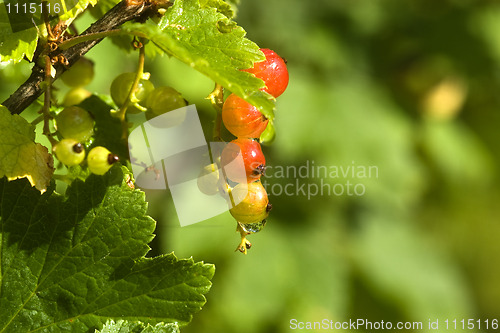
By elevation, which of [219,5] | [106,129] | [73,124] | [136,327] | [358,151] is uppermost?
[219,5]

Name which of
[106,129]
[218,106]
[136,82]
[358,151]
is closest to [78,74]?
[106,129]

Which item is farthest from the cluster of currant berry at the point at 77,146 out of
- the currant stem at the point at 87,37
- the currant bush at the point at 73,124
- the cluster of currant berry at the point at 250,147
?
the cluster of currant berry at the point at 250,147

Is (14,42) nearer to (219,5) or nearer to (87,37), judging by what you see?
(87,37)

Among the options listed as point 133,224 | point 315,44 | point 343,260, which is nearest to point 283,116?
point 315,44

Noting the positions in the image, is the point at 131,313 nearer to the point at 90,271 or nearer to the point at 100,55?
the point at 90,271

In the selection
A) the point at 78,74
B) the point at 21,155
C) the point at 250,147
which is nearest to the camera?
the point at 21,155

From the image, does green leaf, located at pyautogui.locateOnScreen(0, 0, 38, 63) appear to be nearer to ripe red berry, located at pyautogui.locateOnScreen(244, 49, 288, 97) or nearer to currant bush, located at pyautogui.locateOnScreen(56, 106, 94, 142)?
currant bush, located at pyautogui.locateOnScreen(56, 106, 94, 142)

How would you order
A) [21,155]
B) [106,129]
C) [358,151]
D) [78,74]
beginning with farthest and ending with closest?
[358,151]
[78,74]
[106,129]
[21,155]

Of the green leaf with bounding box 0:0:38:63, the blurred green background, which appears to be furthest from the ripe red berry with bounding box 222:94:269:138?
the blurred green background

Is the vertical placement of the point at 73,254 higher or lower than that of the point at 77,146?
lower
